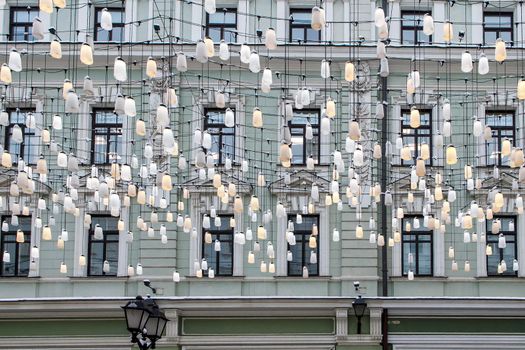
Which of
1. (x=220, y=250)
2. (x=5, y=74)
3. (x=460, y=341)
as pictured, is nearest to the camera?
(x=5, y=74)

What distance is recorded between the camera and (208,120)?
1099 inches

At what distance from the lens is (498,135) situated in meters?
27.7

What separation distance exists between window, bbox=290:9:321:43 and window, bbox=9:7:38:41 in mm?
6391

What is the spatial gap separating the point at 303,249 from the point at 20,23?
8.95m

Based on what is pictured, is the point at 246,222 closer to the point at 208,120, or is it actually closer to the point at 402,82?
the point at 208,120

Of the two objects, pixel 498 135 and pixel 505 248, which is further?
pixel 498 135

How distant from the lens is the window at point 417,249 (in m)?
27.4

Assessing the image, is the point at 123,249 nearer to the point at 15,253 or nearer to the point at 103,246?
the point at 103,246

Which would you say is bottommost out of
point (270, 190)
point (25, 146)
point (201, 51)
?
Answer: point (270, 190)

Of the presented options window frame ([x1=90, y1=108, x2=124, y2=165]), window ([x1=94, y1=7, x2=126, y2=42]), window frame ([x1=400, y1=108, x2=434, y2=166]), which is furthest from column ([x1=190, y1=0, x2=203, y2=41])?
window frame ([x1=400, y1=108, x2=434, y2=166])

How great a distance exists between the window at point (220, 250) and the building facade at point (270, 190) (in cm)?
4

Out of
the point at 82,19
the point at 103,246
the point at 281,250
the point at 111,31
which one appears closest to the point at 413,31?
the point at 281,250

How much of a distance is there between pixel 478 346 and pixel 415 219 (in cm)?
347

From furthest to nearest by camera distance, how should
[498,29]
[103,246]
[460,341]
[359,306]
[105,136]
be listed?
[498,29], [105,136], [103,246], [460,341], [359,306]
